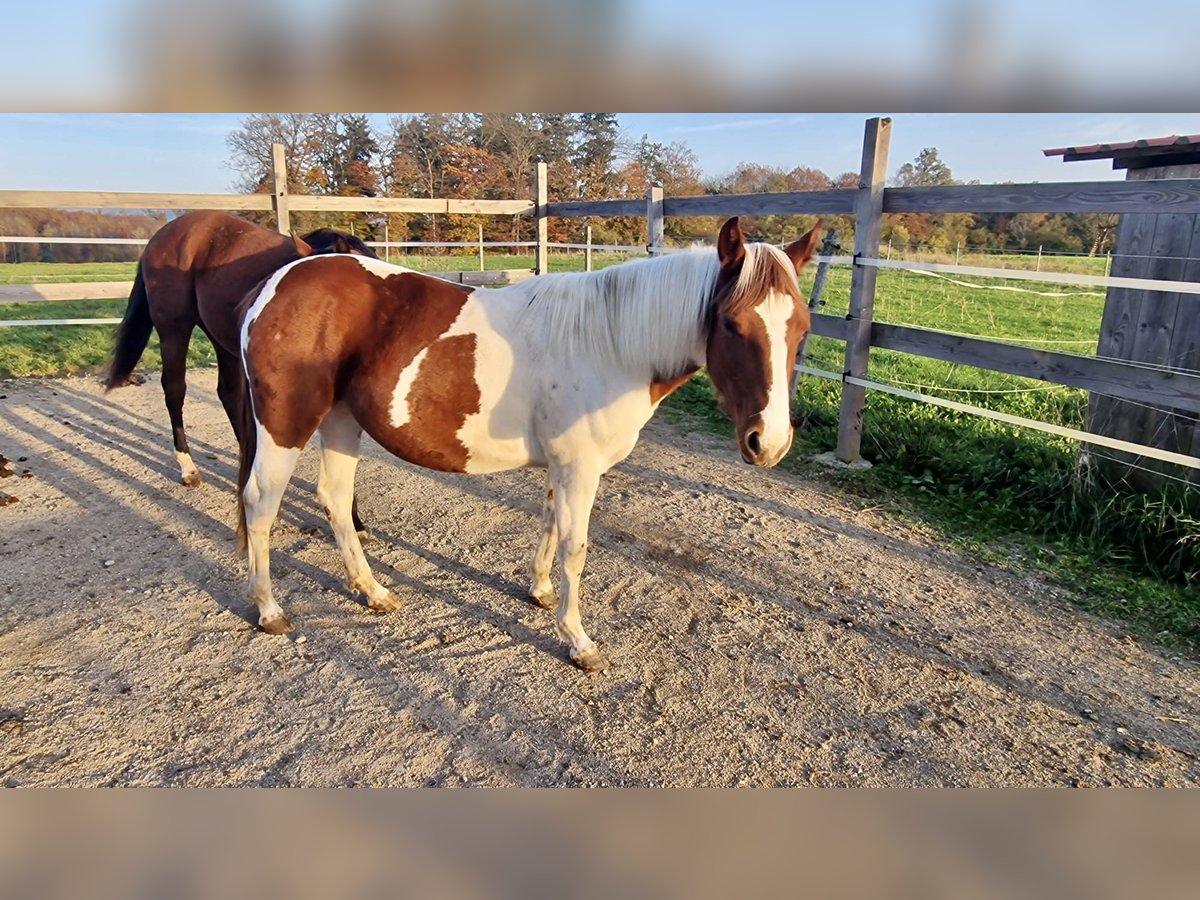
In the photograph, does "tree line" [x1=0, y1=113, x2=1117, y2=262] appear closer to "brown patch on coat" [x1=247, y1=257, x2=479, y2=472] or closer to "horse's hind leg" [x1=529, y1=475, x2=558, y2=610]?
"brown patch on coat" [x1=247, y1=257, x2=479, y2=472]

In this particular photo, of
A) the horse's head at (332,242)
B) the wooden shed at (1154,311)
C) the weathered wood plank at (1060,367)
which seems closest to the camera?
the weathered wood plank at (1060,367)

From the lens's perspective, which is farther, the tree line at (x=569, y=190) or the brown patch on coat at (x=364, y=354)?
the tree line at (x=569, y=190)

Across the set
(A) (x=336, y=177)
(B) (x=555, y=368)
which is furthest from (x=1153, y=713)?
(A) (x=336, y=177)

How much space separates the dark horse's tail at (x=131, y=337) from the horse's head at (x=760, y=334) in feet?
14.9

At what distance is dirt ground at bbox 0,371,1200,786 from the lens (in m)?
2.42

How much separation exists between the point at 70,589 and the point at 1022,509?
520cm

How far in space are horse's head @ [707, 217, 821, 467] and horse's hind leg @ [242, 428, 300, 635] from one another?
194 cm

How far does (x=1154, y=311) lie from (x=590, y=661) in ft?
13.2

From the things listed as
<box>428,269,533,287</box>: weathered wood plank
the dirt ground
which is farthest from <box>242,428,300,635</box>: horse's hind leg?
<box>428,269,533,287</box>: weathered wood plank

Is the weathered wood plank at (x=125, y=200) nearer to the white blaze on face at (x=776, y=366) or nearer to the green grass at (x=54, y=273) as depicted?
the green grass at (x=54, y=273)

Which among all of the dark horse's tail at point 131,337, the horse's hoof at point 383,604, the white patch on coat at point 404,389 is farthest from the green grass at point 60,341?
the white patch on coat at point 404,389

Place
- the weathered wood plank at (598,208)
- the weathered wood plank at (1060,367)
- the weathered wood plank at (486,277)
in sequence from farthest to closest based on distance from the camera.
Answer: the weathered wood plank at (486,277) → the weathered wood plank at (598,208) → the weathered wood plank at (1060,367)

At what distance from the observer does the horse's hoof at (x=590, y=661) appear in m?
2.99
